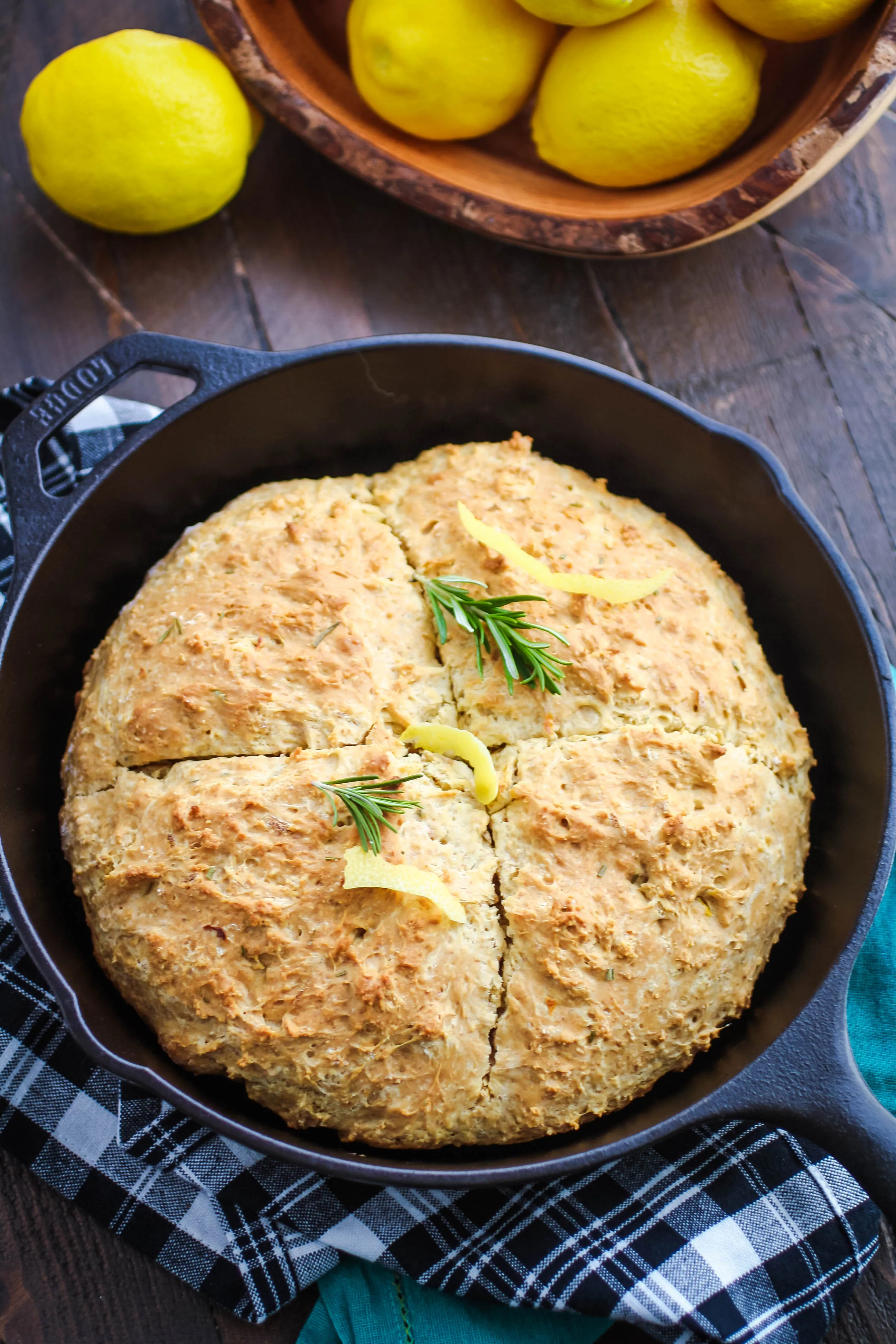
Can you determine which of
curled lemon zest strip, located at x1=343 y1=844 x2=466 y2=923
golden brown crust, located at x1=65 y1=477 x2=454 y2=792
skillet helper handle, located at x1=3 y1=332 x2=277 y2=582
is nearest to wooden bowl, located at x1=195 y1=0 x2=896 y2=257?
skillet helper handle, located at x1=3 y1=332 x2=277 y2=582

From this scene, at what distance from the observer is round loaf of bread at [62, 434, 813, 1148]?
214cm

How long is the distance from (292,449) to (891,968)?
2.38m

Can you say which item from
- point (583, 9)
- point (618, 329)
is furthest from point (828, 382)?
point (583, 9)

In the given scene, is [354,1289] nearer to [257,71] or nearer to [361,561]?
[361,561]

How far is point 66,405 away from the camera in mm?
2502

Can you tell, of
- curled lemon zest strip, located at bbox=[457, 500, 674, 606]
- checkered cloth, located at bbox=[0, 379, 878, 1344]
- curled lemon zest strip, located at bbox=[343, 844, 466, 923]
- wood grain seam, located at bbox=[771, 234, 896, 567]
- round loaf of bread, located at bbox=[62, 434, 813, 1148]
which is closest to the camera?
→ curled lemon zest strip, located at bbox=[343, 844, 466, 923]

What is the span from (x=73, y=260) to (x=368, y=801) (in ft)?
7.77

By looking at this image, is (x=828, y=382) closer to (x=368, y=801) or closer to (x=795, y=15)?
(x=795, y=15)

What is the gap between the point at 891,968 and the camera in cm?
276

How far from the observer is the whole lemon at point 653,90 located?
273cm

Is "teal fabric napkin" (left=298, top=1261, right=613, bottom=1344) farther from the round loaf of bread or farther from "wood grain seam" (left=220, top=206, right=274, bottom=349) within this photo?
"wood grain seam" (left=220, top=206, right=274, bottom=349)

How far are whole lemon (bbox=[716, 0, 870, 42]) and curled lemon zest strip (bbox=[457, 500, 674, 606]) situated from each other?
1736mm

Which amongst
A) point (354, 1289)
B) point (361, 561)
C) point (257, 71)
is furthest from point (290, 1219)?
point (257, 71)

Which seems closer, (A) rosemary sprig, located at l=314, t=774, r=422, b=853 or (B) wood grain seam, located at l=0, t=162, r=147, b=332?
(A) rosemary sprig, located at l=314, t=774, r=422, b=853
